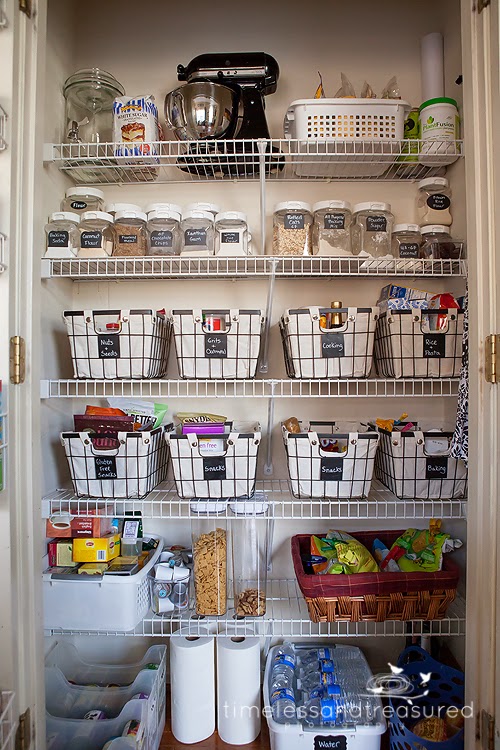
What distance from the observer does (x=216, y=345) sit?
58.9 inches

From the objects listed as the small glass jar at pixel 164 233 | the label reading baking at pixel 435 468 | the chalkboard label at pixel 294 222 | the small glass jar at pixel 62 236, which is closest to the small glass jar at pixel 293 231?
the chalkboard label at pixel 294 222

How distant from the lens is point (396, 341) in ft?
4.91

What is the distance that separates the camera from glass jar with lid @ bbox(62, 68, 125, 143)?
1661 mm

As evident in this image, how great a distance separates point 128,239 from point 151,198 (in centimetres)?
32

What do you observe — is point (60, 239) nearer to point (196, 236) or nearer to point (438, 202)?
point (196, 236)

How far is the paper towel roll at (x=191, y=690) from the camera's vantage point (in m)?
1.52

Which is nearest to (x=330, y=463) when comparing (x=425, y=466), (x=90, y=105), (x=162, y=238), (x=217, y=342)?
(x=425, y=466)

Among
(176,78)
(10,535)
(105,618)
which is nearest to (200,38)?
(176,78)

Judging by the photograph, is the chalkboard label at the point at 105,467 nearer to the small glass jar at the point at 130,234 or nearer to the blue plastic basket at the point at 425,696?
the small glass jar at the point at 130,234

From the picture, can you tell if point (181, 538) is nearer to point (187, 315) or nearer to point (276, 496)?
point (276, 496)

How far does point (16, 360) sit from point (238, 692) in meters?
1.23

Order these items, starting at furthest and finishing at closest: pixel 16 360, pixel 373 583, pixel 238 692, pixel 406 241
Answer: pixel 406 241
pixel 238 692
pixel 373 583
pixel 16 360

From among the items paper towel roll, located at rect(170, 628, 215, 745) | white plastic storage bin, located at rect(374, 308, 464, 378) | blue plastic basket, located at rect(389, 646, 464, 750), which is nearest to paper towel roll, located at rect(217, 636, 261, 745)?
paper towel roll, located at rect(170, 628, 215, 745)

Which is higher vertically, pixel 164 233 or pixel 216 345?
pixel 164 233
